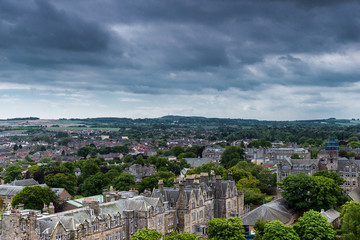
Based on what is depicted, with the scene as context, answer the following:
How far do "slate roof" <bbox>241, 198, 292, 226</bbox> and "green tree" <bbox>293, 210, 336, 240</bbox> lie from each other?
12743mm

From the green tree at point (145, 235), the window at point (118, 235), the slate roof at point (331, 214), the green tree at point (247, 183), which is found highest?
the green tree at point (145, 235)

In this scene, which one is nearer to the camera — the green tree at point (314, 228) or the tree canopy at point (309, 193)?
the green tree at point (314, 228)

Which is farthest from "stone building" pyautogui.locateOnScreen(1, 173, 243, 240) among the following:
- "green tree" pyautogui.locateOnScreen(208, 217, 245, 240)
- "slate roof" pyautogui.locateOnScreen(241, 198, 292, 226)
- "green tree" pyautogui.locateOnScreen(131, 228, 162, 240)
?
"green tree" pyautogui.locateOnScreen(208, 217, 245, 240)

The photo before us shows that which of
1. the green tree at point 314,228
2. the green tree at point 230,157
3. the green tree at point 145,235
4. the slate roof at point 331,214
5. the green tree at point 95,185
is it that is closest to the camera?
the green tree at point 145,235

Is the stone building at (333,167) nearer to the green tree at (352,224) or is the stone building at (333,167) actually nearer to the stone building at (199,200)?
the stone building at (199,200)

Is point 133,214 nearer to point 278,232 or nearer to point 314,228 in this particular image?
point 278,232

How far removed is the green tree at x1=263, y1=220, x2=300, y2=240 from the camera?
2537 inches

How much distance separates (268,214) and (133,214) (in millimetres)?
29921

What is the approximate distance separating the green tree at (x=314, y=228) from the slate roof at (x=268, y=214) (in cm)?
1274

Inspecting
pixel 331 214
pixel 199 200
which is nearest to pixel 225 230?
pixel 199 200

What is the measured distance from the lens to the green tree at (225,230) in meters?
66.1

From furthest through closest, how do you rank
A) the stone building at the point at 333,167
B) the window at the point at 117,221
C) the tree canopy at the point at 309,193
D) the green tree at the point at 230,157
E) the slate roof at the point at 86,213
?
the green tree at the point at 230,157 → the stone building at the point at 333,167 → the tree canopy at the point at 309,193 → the window at the point at 117,221 → the slate roof at the point at 86,213

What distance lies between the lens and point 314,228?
67.4 m

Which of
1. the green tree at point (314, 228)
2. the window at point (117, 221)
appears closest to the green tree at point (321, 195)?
the green tree at point (314, 228)
